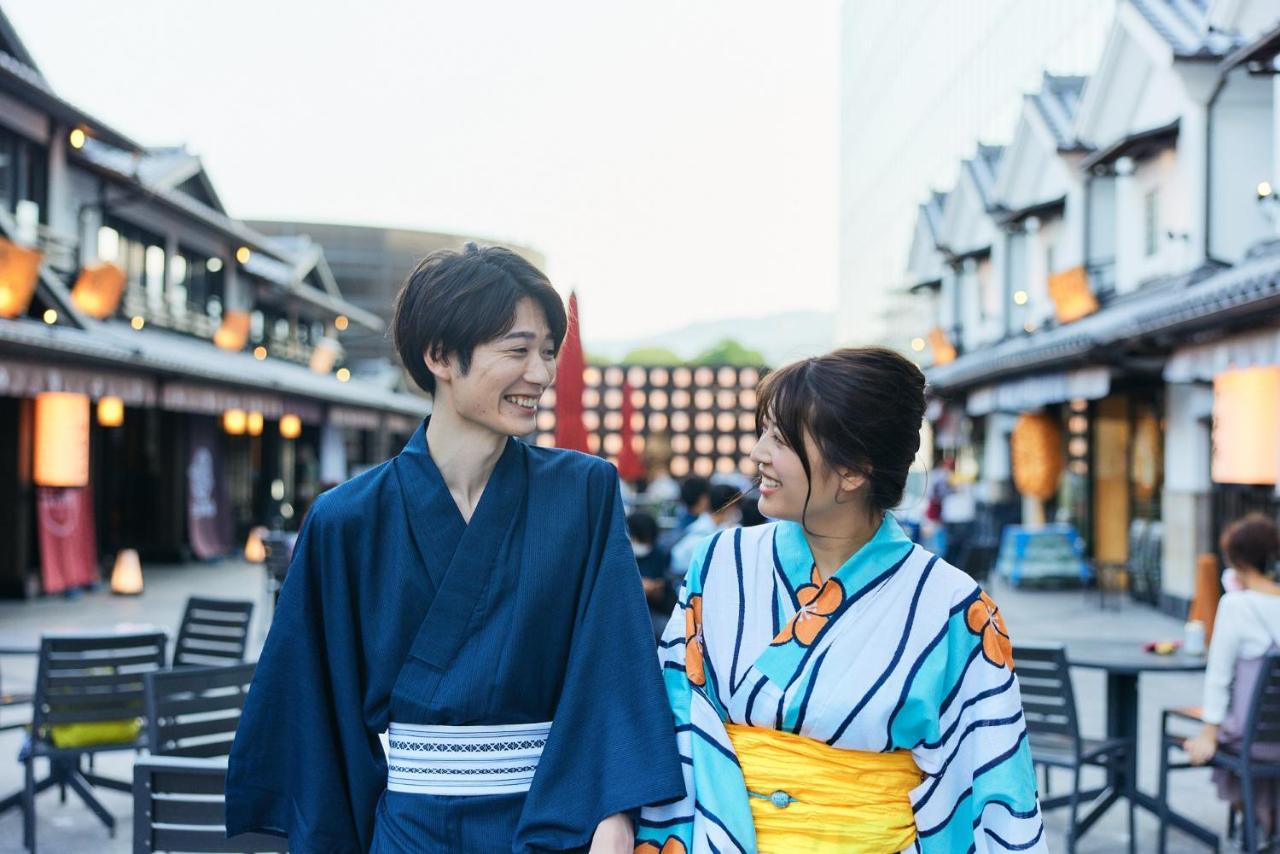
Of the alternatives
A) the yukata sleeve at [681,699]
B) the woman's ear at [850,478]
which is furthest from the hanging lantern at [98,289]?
the woman's ear at [850,478]

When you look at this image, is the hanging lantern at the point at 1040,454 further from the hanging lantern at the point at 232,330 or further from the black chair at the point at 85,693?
the black chair at the point at 85,693

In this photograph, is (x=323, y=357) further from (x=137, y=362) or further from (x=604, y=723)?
(x=604, y=723)

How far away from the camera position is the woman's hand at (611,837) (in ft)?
6.97

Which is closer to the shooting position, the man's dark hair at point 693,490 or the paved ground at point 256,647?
the paved ground at point 256,647

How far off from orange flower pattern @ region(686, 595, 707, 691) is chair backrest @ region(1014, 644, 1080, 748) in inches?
124

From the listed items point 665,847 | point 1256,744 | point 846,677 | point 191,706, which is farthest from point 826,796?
point 1256,744

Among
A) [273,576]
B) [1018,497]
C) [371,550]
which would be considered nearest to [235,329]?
[273,576]

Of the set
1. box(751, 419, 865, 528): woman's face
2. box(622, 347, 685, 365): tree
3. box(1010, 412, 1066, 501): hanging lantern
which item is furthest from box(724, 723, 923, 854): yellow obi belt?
box(622, 347, 685, 365): tree

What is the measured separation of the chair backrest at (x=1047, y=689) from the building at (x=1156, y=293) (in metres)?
4.17

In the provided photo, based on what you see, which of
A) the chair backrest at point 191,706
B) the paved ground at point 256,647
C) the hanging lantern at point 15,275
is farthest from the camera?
the hanging lantern at point 15,275

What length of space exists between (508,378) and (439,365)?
0.50 ft

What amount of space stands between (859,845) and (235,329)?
62.5 feet

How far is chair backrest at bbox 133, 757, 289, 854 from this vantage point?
115 inches

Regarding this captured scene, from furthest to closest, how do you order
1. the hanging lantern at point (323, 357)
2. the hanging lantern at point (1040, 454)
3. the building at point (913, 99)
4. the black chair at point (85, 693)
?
the building at point (913, 99)
the hanging lantern at point (323, 357)
the hanging lantern at point (1040, 454)
the black chair at point (85, 693)
